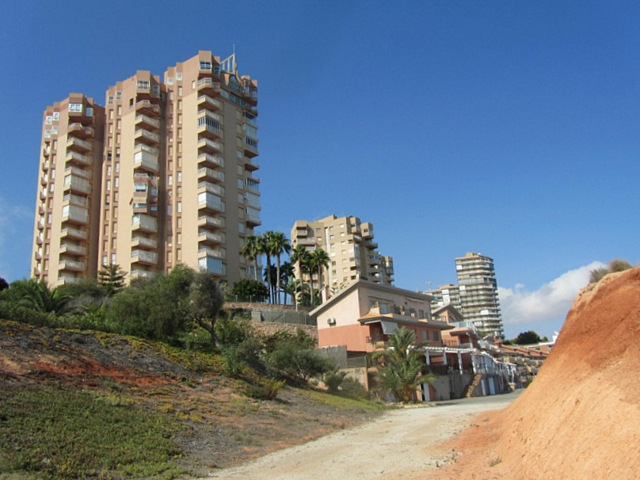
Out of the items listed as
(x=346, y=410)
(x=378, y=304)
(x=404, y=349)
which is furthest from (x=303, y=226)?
(x=346, y=410)

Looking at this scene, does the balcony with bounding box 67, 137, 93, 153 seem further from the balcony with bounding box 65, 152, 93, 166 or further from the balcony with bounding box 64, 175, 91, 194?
the balcony with bounding box 64, 175, 91, 194

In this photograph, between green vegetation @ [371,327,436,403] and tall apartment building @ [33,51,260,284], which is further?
tall apartment building @ [33,51,260,284]

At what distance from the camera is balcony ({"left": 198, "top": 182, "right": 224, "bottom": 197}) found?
274 ft

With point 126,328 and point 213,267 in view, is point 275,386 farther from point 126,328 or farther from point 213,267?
point 213,267

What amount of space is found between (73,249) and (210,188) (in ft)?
75.7

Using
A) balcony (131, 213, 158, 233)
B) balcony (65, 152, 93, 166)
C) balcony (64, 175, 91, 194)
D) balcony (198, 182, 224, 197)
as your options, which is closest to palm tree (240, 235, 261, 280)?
balcony (198, 182, 224, 197)

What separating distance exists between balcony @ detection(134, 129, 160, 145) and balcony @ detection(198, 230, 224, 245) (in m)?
17.9

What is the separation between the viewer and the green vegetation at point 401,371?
39.6 m

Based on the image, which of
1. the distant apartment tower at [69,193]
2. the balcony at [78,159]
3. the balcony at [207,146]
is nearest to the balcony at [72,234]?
the distant apartment tower at [69,193]

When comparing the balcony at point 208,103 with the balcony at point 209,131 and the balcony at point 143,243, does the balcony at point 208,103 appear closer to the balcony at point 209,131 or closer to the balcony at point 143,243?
the balcony at point 209,131

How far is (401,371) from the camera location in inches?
1565

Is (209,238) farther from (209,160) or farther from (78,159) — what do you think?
(78,159)

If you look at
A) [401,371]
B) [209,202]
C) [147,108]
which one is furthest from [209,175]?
[401,371]

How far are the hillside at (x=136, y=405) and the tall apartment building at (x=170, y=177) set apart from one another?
51.8 meters
